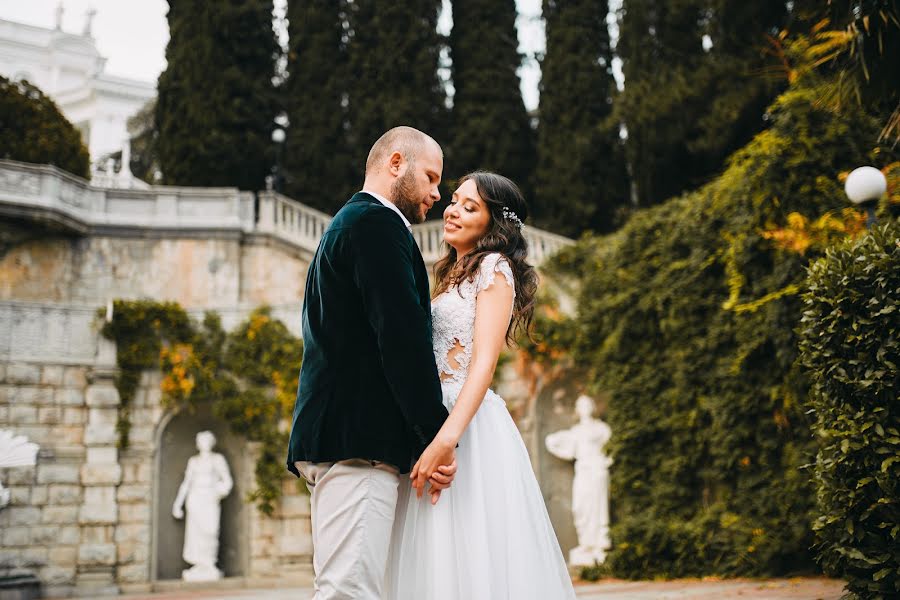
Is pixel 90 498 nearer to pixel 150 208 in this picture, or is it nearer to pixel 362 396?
pixel 150 208

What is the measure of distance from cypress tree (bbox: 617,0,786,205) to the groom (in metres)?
11.6

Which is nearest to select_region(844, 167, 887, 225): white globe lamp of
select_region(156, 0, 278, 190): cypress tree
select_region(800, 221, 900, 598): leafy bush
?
select_region(800, 221, 900, 598): leafy bush

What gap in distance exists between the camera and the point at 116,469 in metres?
10.3

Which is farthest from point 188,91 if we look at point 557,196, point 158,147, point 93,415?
point 93,415

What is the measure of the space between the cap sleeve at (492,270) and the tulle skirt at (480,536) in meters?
0.35

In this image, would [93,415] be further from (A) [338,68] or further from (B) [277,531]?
(A) [338,68]

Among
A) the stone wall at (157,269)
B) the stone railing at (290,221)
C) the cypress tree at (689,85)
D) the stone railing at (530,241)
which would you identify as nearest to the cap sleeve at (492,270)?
the stone railing at (530,241)

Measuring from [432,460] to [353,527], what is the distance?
27cm

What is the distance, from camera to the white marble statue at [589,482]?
10117 mm

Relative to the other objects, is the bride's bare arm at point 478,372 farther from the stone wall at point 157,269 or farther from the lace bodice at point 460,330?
the stone wall at point 157,269

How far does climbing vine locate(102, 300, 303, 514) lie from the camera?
1060 cm

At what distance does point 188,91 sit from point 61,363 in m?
8.05

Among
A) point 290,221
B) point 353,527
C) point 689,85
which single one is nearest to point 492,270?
point 353,527

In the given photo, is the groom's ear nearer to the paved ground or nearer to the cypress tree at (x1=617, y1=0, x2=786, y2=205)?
the paved ground
